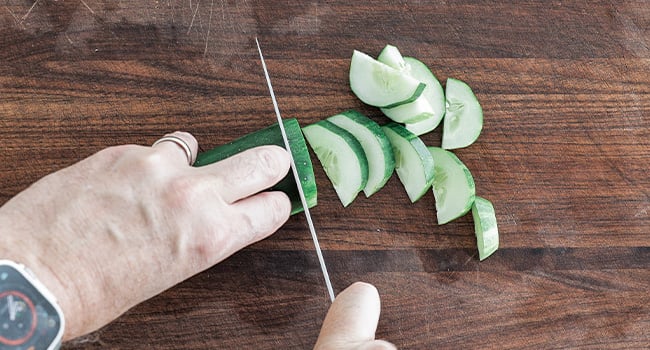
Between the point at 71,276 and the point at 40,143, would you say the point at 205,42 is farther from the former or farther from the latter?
the point at 71,276

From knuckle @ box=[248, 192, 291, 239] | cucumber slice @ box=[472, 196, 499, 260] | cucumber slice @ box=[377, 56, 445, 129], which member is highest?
cucumber slice @ box=[377, 56, 445, 129]

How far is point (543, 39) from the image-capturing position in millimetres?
2889

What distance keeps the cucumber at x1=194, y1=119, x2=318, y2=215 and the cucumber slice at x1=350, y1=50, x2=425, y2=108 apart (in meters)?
0.34

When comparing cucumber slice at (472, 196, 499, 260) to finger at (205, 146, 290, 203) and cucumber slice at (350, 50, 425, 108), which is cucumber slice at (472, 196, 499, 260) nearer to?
cucumber slice at (350, 50, 425, 108)

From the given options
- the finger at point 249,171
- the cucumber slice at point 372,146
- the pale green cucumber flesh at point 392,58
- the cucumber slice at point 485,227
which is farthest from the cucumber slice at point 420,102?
the finger at point 249,171

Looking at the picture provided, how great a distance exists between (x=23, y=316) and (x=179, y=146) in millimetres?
789

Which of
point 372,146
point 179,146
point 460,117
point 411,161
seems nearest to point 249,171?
point 179,146

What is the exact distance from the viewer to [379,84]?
2699mm

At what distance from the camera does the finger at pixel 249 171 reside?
7.34 feet

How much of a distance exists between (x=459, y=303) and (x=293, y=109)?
100 cm

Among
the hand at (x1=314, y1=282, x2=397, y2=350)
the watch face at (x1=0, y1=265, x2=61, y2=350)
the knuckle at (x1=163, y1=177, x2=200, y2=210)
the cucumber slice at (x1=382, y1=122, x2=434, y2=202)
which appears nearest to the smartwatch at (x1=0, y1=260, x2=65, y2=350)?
the watch face at (x1=0, y1=265, x2=61, y2=350)

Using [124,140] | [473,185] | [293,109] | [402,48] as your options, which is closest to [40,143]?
[124,140]

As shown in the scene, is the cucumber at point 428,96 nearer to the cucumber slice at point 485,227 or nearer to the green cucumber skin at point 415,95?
the green cucumber skin at point 415,95

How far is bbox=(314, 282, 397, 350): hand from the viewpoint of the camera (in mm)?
1952
